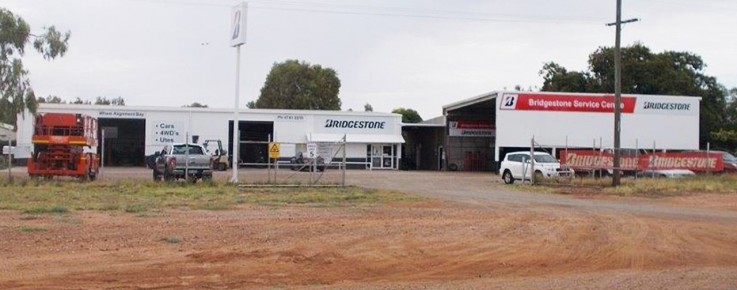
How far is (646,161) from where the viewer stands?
119 feet

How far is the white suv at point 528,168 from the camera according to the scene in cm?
3572

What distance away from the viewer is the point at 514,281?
10469 millimetres

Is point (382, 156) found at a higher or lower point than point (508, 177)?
higher

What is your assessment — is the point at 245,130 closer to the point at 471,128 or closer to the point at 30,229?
the point at 471,128

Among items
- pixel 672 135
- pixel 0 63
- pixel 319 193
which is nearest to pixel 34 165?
pixel 0 63

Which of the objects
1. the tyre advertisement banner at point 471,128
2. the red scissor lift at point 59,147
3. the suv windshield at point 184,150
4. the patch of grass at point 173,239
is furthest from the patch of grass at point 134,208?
the tyre advertisement banner at point 471,128

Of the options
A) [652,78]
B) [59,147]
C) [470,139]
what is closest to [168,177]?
[59,147]

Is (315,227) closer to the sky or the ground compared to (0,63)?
closer to the ground

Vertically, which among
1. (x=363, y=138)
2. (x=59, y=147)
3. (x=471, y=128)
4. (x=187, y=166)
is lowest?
(x=187, y=166)

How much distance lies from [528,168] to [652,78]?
43.3m

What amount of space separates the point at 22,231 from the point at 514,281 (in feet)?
29.4

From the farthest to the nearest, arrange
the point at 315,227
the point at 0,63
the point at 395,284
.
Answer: the point at 0,63, the point at 315,227, the point at 395,284

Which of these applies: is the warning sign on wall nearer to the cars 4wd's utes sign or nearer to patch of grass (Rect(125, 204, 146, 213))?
patch of grass (Rect(125, 204, 146, 213))

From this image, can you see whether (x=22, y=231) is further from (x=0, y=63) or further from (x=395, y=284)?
(x=0, y=63)
